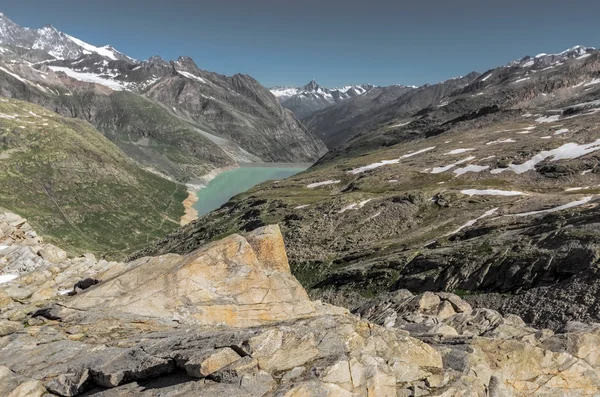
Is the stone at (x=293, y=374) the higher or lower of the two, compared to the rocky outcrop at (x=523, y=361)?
higher

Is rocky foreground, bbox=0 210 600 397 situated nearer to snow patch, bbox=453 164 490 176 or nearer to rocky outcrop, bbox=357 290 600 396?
rocky outcrop, bbox=357 290 600 396

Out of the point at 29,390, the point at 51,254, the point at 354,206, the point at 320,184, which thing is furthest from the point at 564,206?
the point at 320,184

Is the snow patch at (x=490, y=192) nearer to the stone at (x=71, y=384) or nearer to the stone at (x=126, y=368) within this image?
the stone at (x=126, y=368)

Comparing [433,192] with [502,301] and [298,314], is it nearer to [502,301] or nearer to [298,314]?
[502,301]

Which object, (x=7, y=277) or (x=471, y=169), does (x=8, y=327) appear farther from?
(x=471, y=169)

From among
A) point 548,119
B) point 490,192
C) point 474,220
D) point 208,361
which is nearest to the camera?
point 208,361

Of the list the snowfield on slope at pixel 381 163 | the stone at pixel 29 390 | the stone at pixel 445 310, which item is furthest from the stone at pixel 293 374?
the snowfield on slope at pixel 381 163
